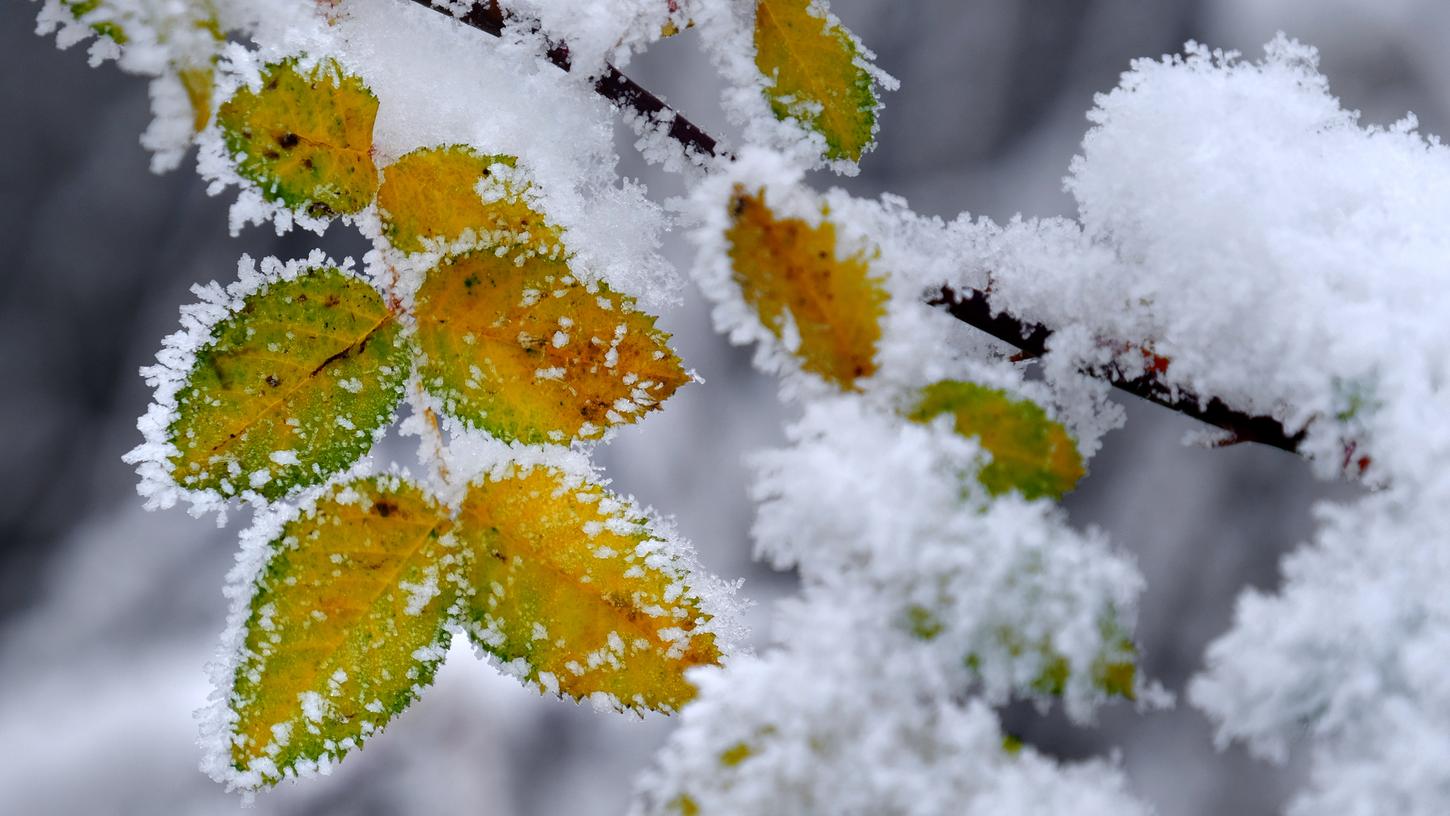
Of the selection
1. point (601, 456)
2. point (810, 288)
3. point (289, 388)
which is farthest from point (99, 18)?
point (601, 456)

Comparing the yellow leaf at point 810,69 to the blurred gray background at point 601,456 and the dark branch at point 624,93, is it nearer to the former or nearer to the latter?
the dark branch at point 624,93

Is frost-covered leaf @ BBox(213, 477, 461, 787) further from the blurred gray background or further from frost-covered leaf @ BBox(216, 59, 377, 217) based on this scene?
the blurred gray background

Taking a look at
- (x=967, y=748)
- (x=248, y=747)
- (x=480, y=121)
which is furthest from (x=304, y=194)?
(x=967, y=748)

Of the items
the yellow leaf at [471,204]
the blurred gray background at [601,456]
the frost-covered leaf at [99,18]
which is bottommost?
the frost-covered leaf at [99,18]

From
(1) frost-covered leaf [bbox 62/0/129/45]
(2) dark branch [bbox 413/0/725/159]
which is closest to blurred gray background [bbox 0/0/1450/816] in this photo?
(2) dark branch [bbox 413/0/725/159]

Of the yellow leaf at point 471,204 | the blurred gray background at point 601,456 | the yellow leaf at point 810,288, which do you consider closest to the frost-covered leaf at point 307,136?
the yellow leaf at point 471,204

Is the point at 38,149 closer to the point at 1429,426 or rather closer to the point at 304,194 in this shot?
the point at 304,194

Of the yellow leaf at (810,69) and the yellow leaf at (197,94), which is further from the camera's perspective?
the yellow leaf at (810,69)
